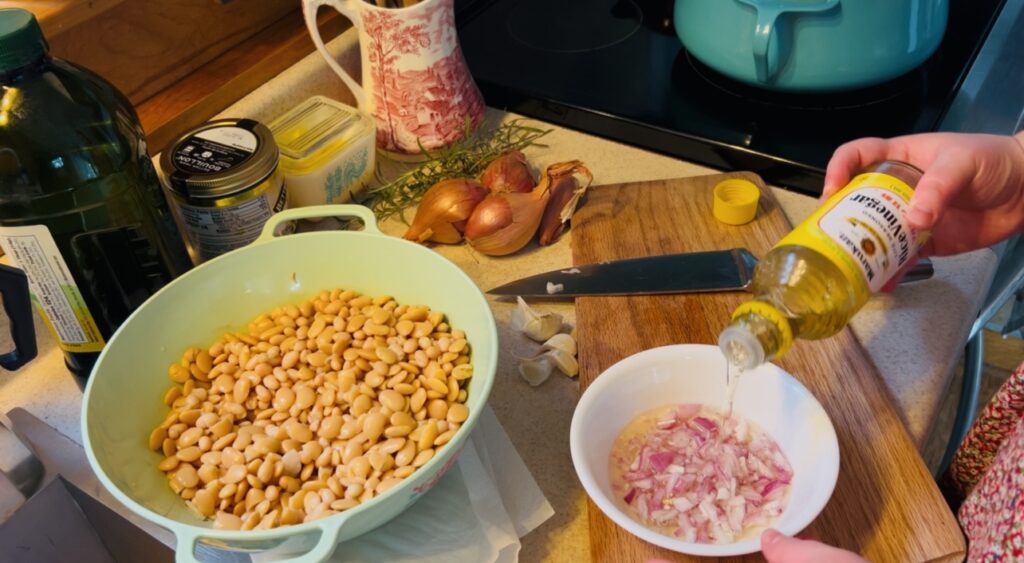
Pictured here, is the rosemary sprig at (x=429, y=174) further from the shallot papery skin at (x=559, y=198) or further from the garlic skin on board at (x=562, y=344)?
the garlic skin on board at (x=562, y=344)

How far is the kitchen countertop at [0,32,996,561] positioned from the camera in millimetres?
771

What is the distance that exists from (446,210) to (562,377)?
26 centimetres

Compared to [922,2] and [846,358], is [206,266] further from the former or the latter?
[922,2]

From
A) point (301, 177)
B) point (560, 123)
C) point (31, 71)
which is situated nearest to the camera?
point (31, 71)

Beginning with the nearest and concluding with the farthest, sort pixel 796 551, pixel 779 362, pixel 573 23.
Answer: pixel 796 551 → pixel 779 362 → pixel 573 23

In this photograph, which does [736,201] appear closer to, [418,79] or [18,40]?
[418,79]

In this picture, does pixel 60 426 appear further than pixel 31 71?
Yes

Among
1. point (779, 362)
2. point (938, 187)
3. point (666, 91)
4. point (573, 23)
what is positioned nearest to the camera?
point (938, 187)

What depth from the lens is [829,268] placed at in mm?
677

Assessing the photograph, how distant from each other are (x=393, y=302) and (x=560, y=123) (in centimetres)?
50

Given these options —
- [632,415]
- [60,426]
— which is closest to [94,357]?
[60,426]

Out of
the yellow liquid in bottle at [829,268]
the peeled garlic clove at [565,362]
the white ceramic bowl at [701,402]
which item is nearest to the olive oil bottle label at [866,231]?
the yellow liquid in bottle at [829,268]

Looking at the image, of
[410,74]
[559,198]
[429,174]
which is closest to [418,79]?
[410,74]

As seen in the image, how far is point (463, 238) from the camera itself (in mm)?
1046
